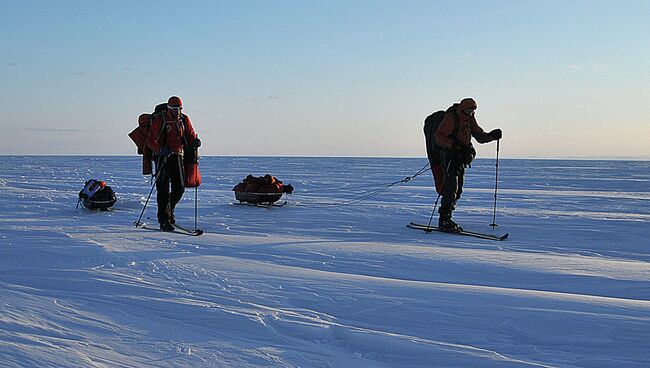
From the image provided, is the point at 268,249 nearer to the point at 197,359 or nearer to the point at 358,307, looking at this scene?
the point at 358,307

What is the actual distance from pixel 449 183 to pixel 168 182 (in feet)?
12.2

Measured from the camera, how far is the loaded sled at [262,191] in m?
11.0

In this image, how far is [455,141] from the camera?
317 inches

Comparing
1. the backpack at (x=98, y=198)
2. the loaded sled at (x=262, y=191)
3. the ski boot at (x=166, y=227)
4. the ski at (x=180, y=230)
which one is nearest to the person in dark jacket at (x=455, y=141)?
the ski at (x=180, y=230)

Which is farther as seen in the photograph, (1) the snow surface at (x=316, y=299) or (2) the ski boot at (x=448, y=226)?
(2) the ski boot at (x=448, y=226)

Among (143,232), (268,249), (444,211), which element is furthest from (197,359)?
(444,211)

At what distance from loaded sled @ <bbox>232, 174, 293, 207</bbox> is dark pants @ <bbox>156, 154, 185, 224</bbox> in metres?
3.04

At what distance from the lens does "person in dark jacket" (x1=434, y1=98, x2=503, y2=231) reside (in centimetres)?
805

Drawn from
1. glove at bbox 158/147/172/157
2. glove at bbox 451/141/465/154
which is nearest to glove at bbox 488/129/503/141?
glove at bbox 451/141/465/154

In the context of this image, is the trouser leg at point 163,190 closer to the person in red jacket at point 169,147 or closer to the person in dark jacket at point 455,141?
the person in red jacket at point 169,147

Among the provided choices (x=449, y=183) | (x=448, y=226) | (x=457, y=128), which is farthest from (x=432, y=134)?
(x=448, y=226)

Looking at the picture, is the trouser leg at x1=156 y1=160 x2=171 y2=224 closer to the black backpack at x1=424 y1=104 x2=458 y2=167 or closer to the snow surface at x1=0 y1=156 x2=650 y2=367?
the snow surface at x1=0 y1=156 x2=650 y2=367

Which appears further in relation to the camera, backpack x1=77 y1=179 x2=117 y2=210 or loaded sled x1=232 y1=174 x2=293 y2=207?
loaded sled x1=232 y1=174 x2=293 y2=207

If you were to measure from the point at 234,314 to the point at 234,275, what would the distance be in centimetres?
114
